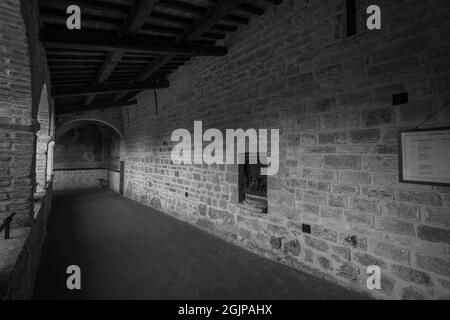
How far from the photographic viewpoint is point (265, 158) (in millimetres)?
3705

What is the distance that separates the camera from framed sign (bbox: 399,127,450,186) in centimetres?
207

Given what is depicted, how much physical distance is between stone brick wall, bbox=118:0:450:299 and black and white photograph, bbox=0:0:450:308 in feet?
0.05

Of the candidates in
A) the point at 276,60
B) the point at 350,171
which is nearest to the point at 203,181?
the point at 276,60

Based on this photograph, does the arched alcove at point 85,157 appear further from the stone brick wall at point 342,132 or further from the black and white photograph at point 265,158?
the stone brick wall at point 342,132

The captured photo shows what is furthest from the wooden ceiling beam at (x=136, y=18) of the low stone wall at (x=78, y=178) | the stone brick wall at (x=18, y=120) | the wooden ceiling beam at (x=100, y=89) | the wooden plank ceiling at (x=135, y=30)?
the low stone wall at (x=78, y=178)

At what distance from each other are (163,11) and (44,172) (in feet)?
13.7

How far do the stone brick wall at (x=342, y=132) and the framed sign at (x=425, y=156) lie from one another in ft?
0.25

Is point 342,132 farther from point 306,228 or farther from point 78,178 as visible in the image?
point 78,178

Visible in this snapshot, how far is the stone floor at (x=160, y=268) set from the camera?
8.85 ft

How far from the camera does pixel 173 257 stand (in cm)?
369

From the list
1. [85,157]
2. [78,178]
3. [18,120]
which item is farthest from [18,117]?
[85,157]

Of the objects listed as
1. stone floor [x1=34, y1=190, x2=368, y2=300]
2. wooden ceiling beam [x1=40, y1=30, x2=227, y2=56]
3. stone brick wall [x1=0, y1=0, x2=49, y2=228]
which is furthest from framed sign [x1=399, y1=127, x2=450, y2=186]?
stone brick wall [x1=0, y1=0, x2=49, y2=228]

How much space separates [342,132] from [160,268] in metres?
2.83
